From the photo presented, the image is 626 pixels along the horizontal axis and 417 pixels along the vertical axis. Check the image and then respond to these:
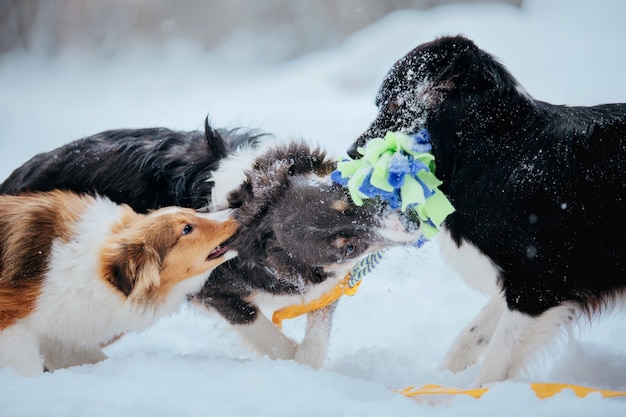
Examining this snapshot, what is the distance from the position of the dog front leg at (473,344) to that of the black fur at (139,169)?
1521mm

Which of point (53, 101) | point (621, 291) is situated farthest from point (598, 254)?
point (53, 101)

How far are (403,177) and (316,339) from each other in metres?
1.11

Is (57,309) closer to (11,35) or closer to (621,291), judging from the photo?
(621,291)

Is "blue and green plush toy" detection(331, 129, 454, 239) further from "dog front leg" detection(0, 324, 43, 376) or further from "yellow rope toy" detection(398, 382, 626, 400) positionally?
"dog front leg" detection(0, 324, 43, 376)

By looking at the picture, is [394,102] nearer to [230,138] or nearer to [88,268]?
[230,138]

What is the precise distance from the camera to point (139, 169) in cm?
337

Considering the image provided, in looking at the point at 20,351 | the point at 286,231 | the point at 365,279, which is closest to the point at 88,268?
the point at 20,351

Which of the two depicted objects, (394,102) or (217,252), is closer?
(394,102)

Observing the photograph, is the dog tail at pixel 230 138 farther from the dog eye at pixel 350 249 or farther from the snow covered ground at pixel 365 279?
the dog eye at pixel 350 249

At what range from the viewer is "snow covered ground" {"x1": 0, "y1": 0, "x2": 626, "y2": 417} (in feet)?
7.23

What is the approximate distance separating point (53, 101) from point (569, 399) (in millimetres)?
7323

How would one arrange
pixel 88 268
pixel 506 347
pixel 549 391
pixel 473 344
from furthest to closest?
pixel 473 344 < pixel 88 268 < pixel 506 347 < pixel 549 391

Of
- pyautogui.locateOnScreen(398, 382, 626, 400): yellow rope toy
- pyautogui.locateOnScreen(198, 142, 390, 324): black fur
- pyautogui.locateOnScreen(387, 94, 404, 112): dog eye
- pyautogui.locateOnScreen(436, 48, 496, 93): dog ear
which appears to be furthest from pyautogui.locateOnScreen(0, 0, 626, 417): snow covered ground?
pyautogui.locateOnScreen(436, 48, 496, 93): dog ear

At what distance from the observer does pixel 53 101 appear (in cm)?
776
